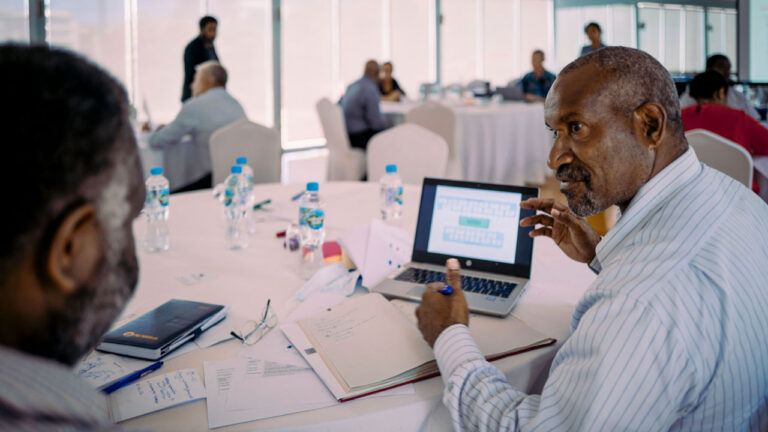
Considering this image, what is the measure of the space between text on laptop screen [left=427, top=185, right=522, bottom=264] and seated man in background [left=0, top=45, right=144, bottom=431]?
1.21m

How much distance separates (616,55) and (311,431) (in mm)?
856

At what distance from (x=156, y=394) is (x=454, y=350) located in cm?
56

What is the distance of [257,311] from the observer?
1.49 metres

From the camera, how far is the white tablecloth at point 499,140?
20.6 ft

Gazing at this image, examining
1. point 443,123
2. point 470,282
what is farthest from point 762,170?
point 470,282

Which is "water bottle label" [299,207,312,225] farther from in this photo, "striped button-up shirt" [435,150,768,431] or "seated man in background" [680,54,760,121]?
"seated man in background" [680,54,760,121]

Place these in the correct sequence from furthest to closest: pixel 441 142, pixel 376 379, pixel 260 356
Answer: pixel 441 142 → pixel 260 356 → pixel 376 379

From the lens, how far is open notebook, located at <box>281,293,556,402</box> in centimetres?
113

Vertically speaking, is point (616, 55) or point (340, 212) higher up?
point (616, 55)

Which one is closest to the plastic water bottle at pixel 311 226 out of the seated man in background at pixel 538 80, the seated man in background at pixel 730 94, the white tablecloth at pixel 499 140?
the white tablecloth at pixel 499 140

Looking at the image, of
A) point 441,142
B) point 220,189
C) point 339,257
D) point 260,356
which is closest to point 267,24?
point 441,142

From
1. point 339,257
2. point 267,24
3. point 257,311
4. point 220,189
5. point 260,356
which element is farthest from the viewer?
point 267,24

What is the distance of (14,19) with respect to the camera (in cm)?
592

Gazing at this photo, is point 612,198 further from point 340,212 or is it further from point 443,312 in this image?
point 340,212
